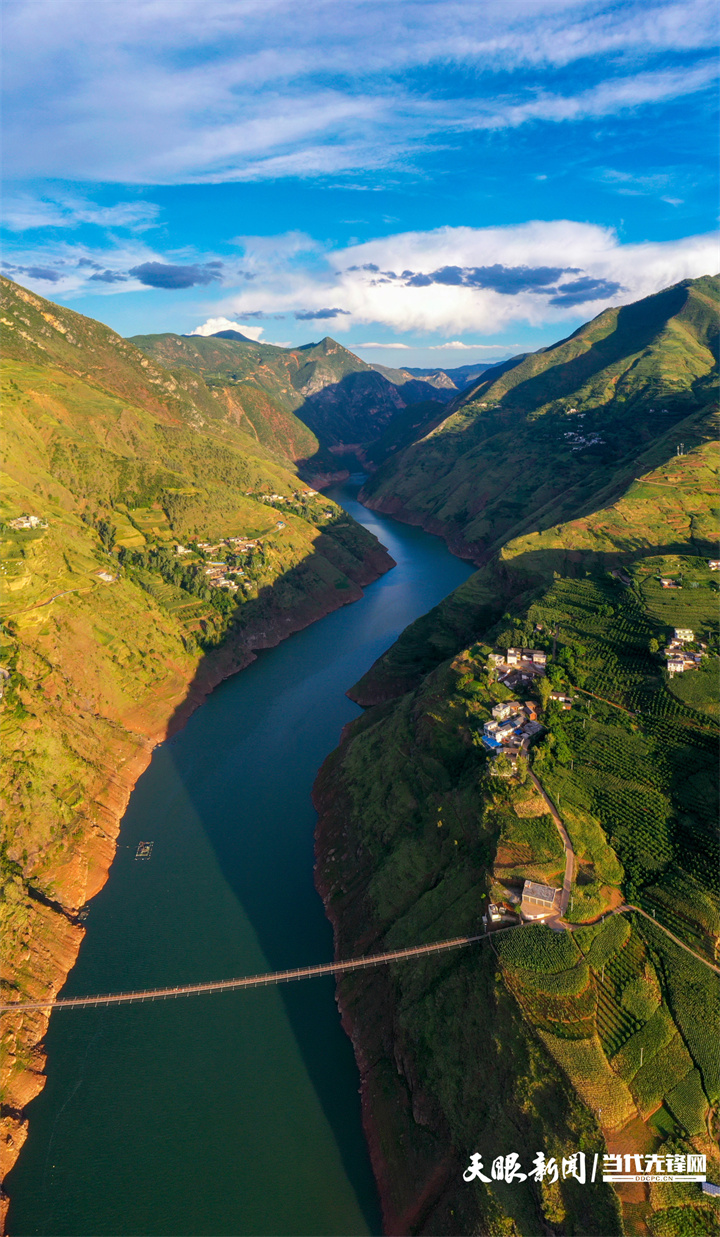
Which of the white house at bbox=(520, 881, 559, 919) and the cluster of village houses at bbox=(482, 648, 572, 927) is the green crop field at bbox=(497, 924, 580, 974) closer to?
the white house at bbox=(520, 881, 559, 919)

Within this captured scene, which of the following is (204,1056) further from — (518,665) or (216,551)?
(216,551)

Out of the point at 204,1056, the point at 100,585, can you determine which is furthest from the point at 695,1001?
the point at 100,585

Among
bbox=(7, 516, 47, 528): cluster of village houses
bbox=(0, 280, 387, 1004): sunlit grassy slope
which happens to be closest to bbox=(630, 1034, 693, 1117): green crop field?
bbox=(0, 280, 387, 1004): sunlit grassy slope

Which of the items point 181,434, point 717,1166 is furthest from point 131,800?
point 181,434

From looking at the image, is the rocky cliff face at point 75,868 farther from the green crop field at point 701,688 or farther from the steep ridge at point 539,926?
the green crop field at point 701,688

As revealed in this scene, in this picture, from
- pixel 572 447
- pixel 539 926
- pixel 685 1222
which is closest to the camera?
pixel 685 1222

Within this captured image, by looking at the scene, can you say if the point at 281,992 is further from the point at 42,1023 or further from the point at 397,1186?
the point at 42,1023
